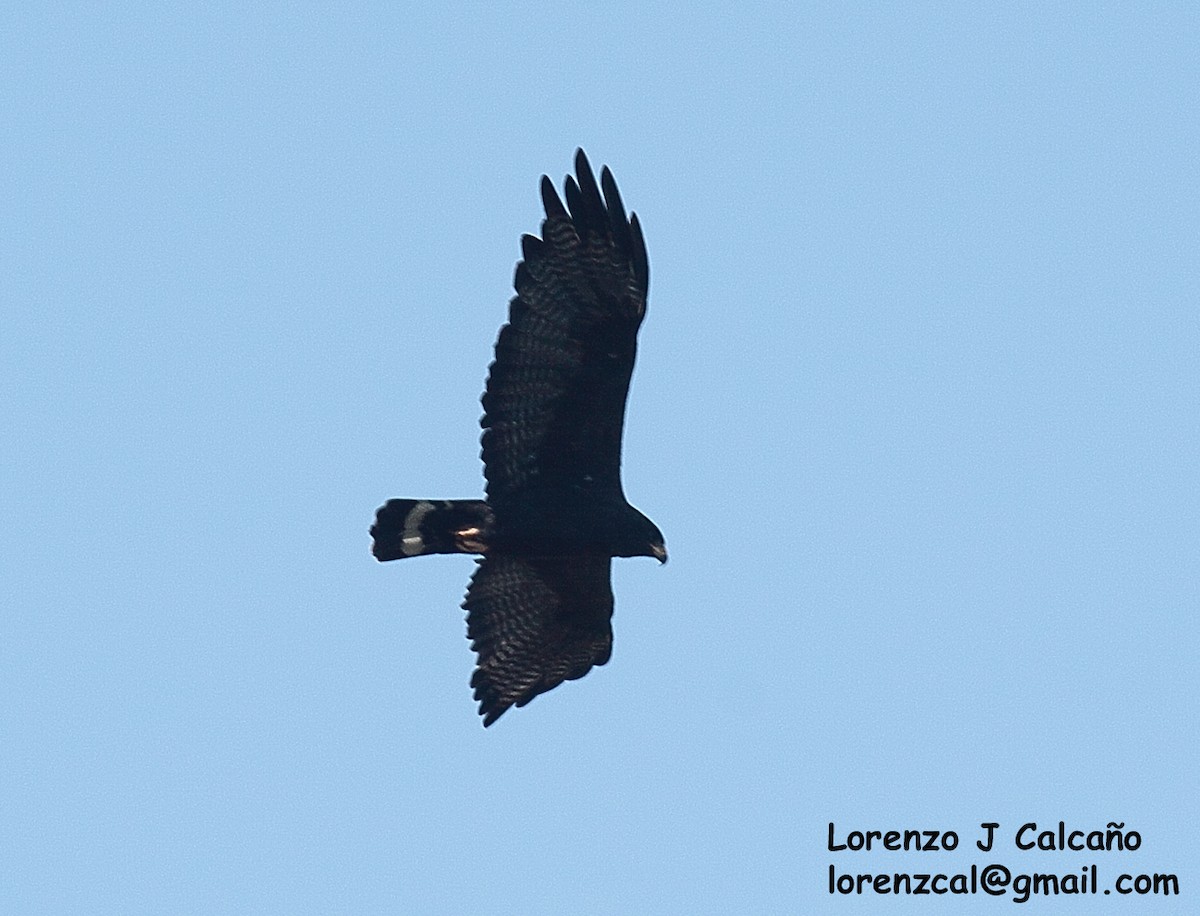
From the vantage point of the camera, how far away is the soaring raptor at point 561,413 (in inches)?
571

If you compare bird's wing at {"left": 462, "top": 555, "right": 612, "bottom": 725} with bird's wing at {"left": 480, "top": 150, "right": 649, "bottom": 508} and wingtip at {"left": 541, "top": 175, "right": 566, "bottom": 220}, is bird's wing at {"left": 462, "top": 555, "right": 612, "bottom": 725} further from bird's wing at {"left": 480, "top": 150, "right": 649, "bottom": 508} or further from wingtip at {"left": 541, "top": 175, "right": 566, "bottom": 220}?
wingtip at {"left": 541, "top": 175, "right": 566, "bottom": 220}

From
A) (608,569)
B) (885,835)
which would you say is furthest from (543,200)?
(885,835)

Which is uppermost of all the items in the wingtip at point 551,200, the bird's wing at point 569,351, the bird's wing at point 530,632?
the wingtip at point 551,200

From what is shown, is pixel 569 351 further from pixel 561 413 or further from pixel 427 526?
pixel 427 526

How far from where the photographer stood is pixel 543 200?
14.5 m

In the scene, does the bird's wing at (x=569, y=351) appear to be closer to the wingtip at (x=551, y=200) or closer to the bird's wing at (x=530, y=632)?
the wingtip at (x=551, y=200)

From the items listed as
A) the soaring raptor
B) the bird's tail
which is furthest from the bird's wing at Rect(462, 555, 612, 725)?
the bird's tail

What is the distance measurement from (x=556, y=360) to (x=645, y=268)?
860mm

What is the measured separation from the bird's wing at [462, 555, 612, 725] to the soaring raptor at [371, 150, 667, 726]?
21cm

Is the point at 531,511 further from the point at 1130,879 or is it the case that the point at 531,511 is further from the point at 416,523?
the point at 1130,879

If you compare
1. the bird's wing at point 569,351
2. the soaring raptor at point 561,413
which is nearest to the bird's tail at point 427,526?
the soaring raptor at point 561,413

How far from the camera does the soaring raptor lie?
14516mm

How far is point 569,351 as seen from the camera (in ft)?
48.5

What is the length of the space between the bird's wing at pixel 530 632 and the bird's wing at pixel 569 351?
1.21 m
